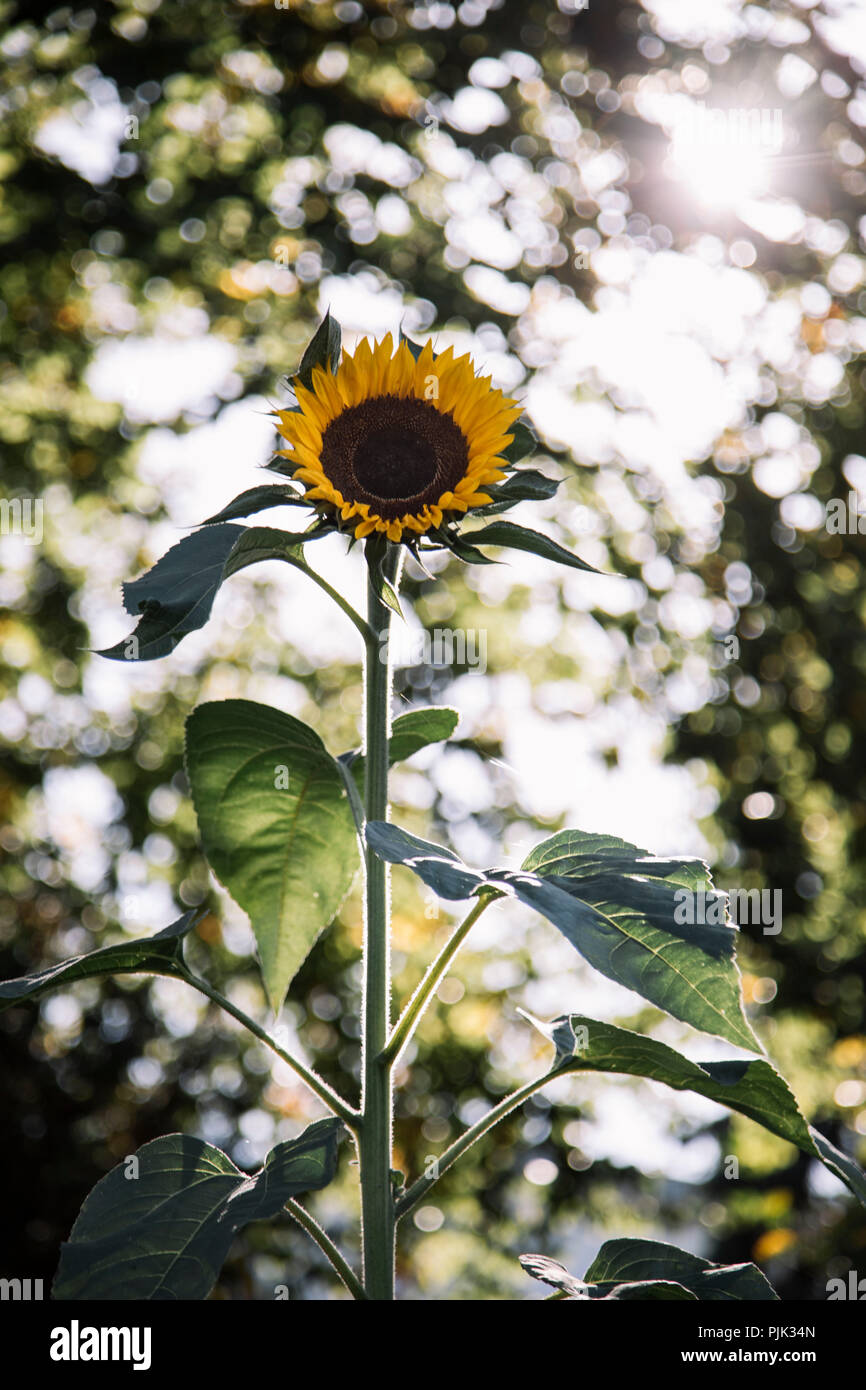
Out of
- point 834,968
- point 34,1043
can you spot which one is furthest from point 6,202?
point 834,968

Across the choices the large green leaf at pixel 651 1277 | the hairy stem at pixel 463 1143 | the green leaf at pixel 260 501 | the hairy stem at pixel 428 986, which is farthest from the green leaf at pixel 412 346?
the large green leaf at pixel 651 1277

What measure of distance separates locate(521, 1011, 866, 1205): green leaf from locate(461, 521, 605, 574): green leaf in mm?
251

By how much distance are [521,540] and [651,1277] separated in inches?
17.1

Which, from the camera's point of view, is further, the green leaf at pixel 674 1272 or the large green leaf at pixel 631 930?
the green leaf at pixel 674 1272

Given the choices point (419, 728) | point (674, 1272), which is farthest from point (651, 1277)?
point (419, 728)

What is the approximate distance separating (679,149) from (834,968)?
6.79ft

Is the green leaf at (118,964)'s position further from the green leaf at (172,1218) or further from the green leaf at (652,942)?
the green leaf at (652,942)

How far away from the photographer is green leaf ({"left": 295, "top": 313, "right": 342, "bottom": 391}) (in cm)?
73

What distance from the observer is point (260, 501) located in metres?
0.68

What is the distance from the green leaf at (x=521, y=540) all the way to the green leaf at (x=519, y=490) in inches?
1.0

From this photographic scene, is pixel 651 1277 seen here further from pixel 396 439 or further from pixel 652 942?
pixel 396 439

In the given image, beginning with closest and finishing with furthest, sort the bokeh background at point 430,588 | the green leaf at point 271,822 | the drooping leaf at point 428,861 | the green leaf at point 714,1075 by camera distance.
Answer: the drooping leaf at point 428,861, the green leaf at point 714,1075, the green leaf at point 271,822, the bokeh background at point 430,588

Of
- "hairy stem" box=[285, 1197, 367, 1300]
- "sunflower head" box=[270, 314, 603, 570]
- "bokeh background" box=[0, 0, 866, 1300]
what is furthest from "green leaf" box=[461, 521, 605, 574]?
"bokeh background" box=[0, 0, 866, 1300]

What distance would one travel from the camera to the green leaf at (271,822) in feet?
2.36
